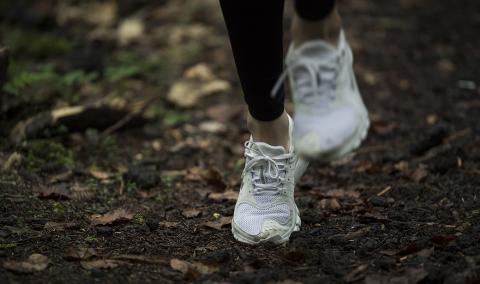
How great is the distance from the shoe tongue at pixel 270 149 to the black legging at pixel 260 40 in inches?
4.3

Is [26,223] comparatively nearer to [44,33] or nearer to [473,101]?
[473,101]

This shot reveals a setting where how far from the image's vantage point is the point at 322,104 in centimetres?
206

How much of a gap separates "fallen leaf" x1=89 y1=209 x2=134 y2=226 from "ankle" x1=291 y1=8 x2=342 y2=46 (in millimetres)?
1002

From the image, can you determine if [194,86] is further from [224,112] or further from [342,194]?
[342,194]

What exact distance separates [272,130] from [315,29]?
17.1 inches

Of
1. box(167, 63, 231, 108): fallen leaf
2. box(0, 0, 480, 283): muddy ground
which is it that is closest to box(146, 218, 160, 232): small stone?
box(0, 0, 480, 283): muddy ground

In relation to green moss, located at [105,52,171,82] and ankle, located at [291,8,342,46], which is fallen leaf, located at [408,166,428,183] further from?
green moss, located at [105,52,171,82]

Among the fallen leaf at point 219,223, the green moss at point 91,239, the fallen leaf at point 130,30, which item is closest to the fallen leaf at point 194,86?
the fallen leaf at point 130,30

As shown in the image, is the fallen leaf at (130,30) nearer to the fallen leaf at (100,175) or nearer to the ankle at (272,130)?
the fallen leaf at (100,175)

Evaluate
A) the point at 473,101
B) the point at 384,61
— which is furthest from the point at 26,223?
the point at 384,61

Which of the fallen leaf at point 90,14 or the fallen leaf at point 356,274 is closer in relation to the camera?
the fallen leaf at point 356,274

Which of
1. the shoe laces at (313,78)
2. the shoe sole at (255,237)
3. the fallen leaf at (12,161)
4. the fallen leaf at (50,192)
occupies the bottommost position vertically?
the shoe sole at (255,237)

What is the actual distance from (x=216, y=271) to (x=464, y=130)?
86.3 inches

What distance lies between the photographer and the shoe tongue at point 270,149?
7.66ft
